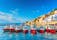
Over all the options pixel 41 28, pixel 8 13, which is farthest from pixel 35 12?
pixel 8 13

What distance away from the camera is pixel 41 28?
7.82ft

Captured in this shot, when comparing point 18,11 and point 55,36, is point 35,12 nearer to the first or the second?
point 18,11

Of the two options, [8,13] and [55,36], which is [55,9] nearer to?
[55,36]

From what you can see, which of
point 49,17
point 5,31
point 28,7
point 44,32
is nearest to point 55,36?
point 44,32

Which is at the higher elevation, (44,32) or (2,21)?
(2,21)

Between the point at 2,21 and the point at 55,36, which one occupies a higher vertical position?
the point at 2,21

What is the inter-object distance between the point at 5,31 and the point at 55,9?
0.94 metres

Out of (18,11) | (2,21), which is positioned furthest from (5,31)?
(18,11)

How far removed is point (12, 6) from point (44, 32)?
2.35 feet

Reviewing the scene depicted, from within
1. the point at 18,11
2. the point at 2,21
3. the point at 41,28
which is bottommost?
the point at 41,28

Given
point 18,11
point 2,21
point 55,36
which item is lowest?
point 55,36

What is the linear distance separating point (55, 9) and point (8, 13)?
82 centimetres

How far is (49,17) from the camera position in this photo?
7.80ft

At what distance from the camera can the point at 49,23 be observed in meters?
2.38
